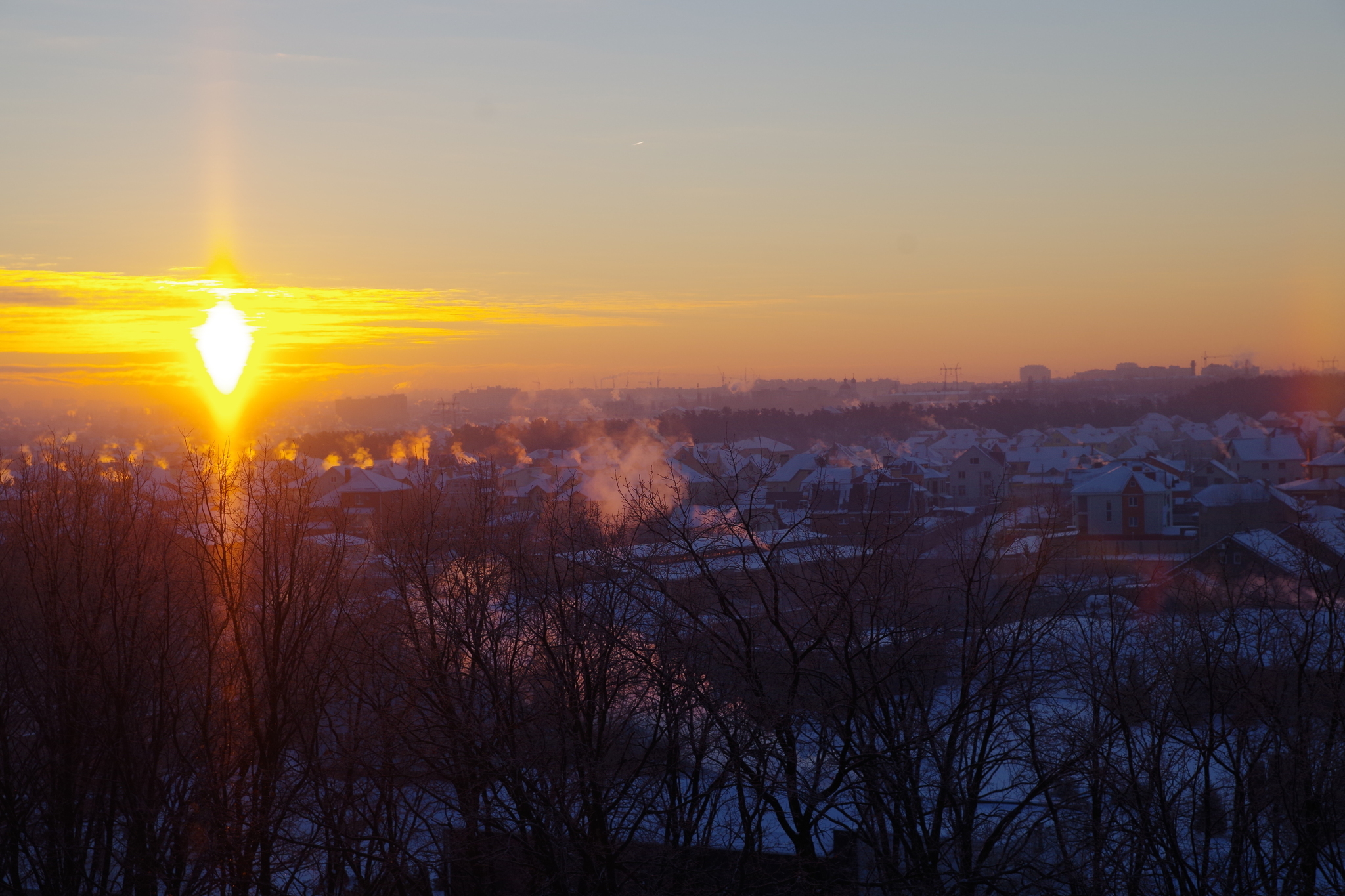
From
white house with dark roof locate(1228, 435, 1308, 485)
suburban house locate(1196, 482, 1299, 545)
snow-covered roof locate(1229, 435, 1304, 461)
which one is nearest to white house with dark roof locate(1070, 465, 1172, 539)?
suburban house locate(1196, 482, 1299, 545)

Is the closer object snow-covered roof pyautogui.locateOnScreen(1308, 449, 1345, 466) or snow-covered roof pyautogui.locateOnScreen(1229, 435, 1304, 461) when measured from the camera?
snow-covered roof pyautogui.locateOnScreen(1308, 449, 1345, 466)

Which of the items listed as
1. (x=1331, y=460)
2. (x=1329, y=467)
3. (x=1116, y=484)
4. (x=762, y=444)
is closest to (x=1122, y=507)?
(x=1116, y=484)

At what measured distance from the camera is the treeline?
6.20 m

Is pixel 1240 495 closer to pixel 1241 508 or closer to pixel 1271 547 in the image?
pixel 1241 508

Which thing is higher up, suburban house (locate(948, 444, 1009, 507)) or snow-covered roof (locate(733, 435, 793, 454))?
snow-covered roof (locate(733, 435, 793, 454))

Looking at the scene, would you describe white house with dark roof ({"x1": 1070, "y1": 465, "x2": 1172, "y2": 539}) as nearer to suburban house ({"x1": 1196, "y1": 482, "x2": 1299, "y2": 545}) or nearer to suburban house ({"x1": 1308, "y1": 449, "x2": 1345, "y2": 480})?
suburban house ({"x1": 1196, "y1": 482, "x2": 1299, "y2": 545})

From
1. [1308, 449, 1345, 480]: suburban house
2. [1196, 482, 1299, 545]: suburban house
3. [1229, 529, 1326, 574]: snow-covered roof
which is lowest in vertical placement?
[1196, 482, 1299, 545]: suburban house

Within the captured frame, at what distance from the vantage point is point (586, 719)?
6523 millimetres

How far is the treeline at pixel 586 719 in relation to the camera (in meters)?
6.20

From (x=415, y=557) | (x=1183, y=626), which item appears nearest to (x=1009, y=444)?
(x=1183, y=626)

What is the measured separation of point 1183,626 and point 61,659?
8716 mm

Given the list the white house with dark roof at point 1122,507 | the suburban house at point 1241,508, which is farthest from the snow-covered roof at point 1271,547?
the white house with dark roof at point 1122,507

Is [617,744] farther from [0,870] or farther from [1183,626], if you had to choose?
[1183,626]

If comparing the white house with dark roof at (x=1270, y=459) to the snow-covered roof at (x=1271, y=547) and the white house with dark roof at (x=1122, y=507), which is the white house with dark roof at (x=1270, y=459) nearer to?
the white house with dark roof at (x=1122, y=507)
